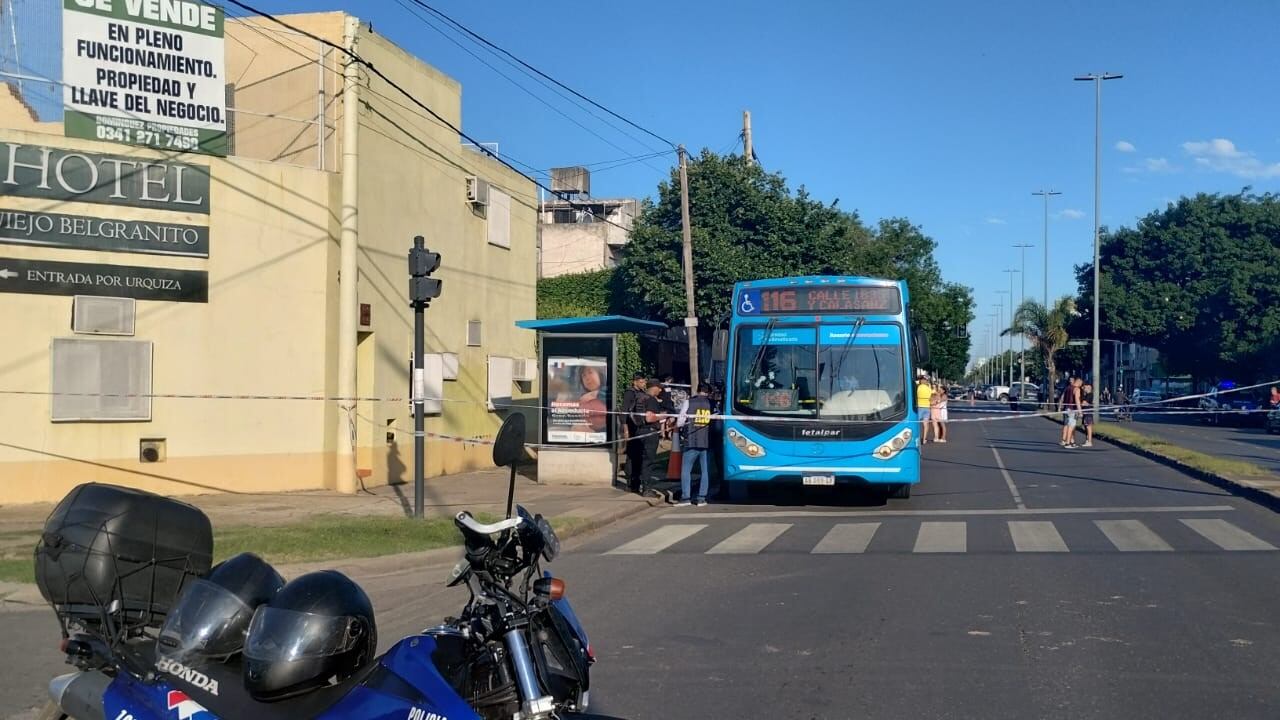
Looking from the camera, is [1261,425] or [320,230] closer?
[320,230]

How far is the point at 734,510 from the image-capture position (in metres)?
15.9

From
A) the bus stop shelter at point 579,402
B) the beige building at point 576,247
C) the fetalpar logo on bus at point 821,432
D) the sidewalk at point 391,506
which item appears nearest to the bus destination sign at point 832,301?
the fetalpar logo on bus at point 821,432

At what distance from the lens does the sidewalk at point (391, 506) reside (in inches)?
494

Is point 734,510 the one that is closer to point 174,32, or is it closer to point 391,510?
point 391,510

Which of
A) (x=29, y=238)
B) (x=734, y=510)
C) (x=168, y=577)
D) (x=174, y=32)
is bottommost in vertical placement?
(x=734, y=510)

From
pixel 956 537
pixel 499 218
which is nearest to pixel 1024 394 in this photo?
pixel 499 218

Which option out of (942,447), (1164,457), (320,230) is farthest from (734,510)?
(942,447)

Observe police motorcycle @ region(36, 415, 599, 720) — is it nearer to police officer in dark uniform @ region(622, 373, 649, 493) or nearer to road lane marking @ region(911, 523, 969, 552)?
road lane marking @ region(911, 523, 969, 552)

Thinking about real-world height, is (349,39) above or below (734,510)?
above

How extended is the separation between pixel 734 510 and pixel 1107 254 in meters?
58.3

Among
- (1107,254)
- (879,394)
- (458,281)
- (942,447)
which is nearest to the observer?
(879,394)

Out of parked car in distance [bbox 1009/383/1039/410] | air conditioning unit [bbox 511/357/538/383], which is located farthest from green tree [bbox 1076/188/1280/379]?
air conditioning unit [bbox 511/357/538/383]

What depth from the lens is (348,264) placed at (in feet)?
53.9

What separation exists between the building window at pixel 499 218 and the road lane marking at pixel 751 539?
10097 millimetres
